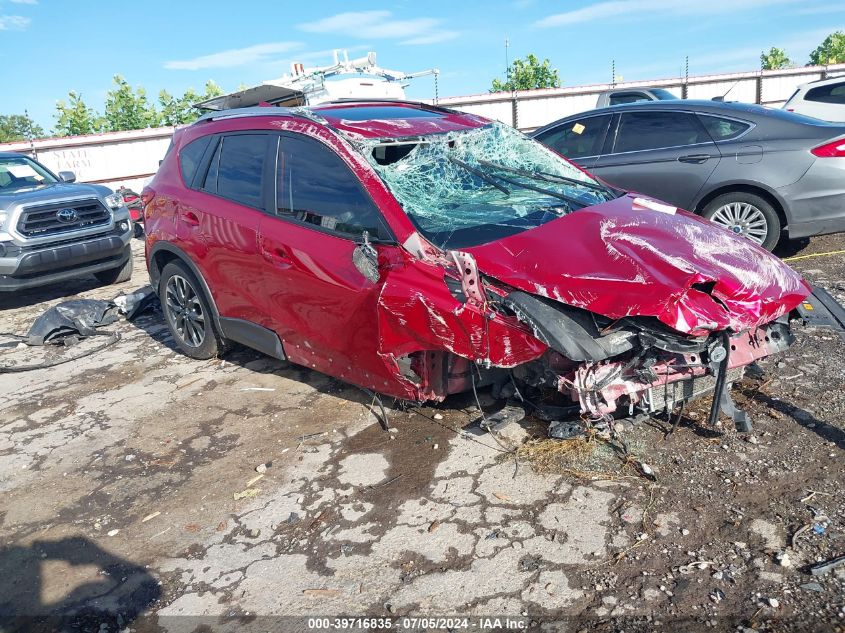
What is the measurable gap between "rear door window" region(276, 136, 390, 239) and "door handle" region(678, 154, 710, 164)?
409 centimetres

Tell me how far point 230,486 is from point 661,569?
7.19ft

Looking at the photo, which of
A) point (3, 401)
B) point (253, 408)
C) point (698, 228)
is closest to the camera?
point (698, 228)

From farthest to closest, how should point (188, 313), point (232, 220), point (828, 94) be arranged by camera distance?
point (828, 94) → point (188, 313) → point (232, 220)

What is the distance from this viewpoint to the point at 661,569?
2527mm

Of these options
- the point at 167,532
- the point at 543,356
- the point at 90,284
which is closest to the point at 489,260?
the point at 543,356

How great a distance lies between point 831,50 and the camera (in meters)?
55.0

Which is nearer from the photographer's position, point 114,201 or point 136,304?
point 136,304

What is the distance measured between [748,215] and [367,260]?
14.6 ft

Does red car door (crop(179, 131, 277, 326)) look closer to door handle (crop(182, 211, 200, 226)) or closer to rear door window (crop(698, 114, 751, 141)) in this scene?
door handle (crop(182, 211, 200, 226))

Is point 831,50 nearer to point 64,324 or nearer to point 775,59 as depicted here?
point 775,59

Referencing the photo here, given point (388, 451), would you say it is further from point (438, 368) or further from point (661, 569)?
point (661, 569)

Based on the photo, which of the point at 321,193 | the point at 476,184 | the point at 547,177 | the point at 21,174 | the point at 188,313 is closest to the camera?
the point at 321,193

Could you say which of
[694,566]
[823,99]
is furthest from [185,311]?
[823,99]

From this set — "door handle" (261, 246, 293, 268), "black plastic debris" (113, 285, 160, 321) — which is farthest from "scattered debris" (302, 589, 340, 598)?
"black plastic debris" (113, 285, 160, 321)
